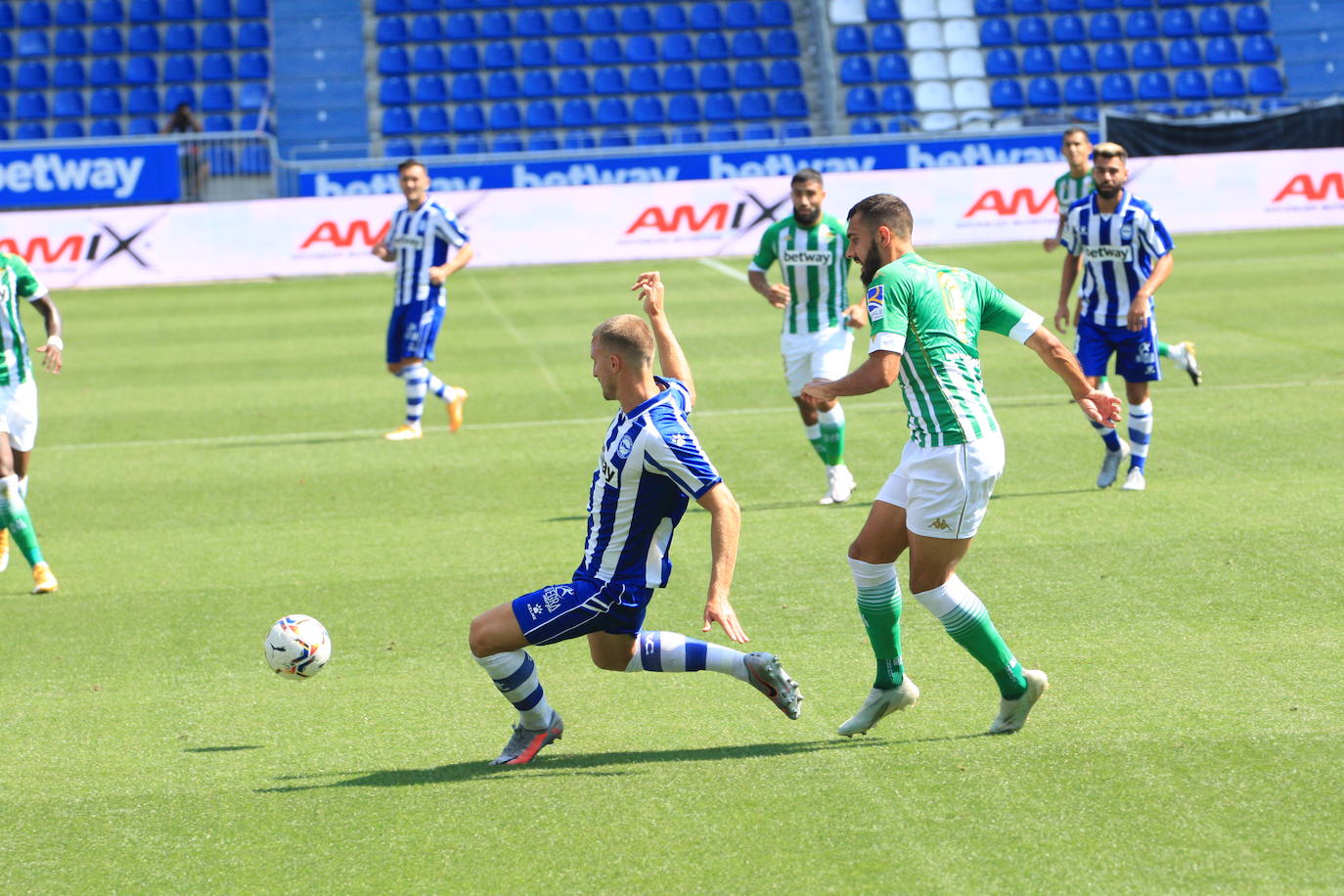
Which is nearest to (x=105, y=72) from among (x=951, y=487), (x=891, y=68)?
(x=891, y=68)

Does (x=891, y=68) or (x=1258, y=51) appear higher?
(x=891, y=68)

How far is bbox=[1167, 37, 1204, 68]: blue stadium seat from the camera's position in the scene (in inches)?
1382

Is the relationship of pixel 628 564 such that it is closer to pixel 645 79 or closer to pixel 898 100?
pixel 898 100

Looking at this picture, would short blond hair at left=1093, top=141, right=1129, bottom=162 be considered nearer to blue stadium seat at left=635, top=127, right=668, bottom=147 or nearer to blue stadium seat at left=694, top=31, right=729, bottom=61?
blue stadium seat at left=635, top=127, right=668, bottom=147

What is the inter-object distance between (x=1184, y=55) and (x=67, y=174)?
2442 centimetres

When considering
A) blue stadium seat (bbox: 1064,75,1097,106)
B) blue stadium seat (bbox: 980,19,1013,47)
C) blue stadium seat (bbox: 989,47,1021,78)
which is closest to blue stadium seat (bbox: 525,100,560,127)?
blue stadium seat (bbox: 989,47,1021,78)

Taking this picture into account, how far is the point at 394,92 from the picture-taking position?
3391 cm

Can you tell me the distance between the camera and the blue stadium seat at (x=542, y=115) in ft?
109

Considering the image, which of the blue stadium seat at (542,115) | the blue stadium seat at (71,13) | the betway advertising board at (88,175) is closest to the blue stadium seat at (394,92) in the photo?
the blue stadium seat at (542,115)

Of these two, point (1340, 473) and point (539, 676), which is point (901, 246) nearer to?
point (539, 676)

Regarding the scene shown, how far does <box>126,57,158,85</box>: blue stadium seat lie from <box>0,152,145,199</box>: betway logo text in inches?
261

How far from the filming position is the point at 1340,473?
390 inches

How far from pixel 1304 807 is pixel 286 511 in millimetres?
Result: 7328

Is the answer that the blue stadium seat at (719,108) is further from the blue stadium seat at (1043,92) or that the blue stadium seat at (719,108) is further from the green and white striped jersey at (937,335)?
the green and white striped jersey at (937,335)
